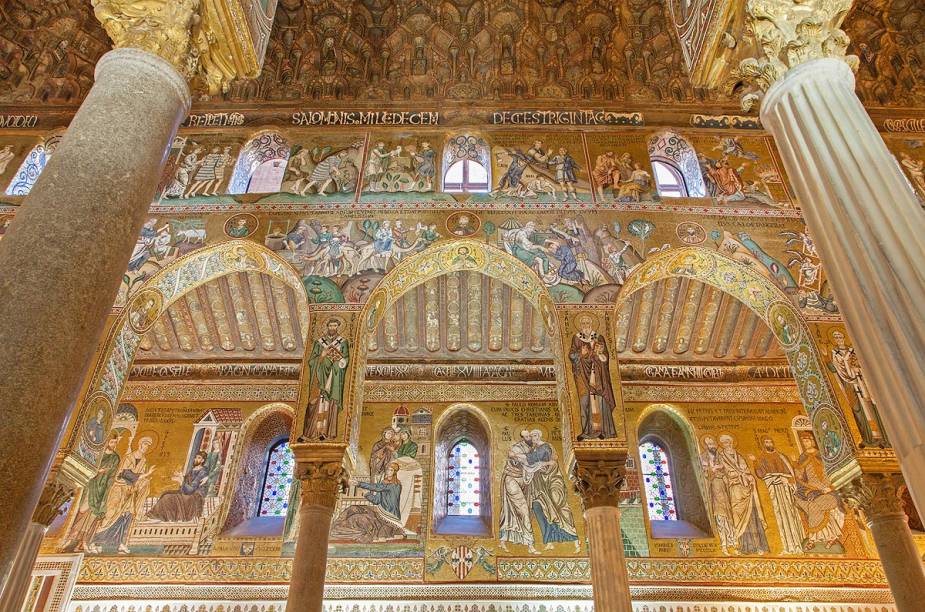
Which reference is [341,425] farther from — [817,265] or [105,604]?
[817,265]

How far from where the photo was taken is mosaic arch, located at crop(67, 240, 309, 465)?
7996 mm

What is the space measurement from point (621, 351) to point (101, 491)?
31.0 feet

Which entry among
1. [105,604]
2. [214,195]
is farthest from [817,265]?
[105,604]

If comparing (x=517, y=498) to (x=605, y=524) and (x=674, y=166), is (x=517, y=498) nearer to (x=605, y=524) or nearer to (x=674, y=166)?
(x=605, y=524)

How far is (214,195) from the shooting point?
9.72 metres

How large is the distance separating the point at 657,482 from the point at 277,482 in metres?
6.80

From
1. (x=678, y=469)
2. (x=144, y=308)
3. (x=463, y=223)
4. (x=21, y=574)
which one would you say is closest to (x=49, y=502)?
(x=21, y=574)

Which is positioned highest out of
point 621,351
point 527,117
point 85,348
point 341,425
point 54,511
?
point 527,117

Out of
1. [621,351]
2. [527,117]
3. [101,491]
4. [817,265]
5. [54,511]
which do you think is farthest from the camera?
[621,351]

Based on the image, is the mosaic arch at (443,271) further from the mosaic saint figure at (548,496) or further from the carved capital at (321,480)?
the mosaic saint figure at (548,496)

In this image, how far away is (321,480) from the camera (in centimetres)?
760

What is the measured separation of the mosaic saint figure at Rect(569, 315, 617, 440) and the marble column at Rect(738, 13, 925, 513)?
397 centimetres

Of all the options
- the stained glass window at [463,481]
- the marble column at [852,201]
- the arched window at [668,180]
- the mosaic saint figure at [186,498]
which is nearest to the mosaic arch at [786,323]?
the arched window at [668,180]

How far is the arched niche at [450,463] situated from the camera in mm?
11258
